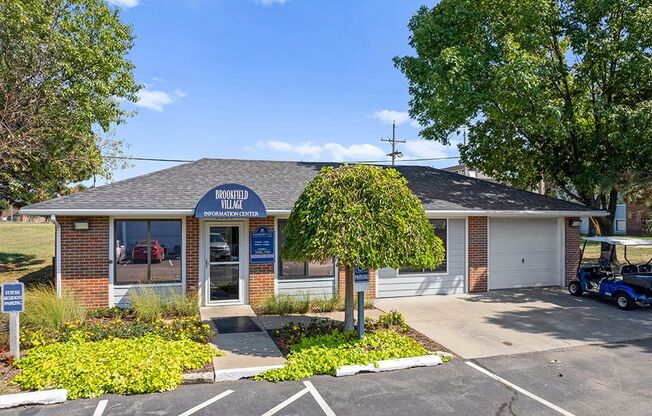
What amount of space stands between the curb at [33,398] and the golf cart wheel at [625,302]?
12.7 meters

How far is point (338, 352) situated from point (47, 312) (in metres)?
5.83

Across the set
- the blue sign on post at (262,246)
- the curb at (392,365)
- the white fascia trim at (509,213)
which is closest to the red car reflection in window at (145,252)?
the blue sign on post at (262,246)

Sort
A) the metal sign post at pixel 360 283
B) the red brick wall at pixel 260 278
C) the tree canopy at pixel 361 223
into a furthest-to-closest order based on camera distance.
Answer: the red brick wall at pixel 260 278 < the metal sign post at pixel 360 283 < the tree canopy at pixel 361 223

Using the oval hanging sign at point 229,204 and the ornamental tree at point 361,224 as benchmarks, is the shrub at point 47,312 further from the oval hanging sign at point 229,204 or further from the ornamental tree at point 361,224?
the ornamental tree at point 361,224

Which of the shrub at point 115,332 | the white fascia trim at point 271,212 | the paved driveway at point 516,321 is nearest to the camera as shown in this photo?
the shrub at point 115,332

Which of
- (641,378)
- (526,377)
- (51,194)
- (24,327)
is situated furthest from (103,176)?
(641,378)

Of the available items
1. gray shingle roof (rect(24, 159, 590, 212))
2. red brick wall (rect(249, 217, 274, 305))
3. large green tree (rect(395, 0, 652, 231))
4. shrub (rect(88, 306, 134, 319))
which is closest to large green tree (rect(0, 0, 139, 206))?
gray shingle roof (rect(24, 159, 590, 212))

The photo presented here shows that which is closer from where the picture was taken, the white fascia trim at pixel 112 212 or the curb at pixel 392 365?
the curb at pixel 392 365

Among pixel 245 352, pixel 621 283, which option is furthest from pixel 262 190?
pixel 621 283

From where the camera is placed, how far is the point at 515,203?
49.0 feet

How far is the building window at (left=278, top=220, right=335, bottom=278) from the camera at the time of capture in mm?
12320

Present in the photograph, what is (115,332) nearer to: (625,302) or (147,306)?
(147,306)

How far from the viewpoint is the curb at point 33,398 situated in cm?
584

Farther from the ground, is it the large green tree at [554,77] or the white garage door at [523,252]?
the large green tree at [554,77]
